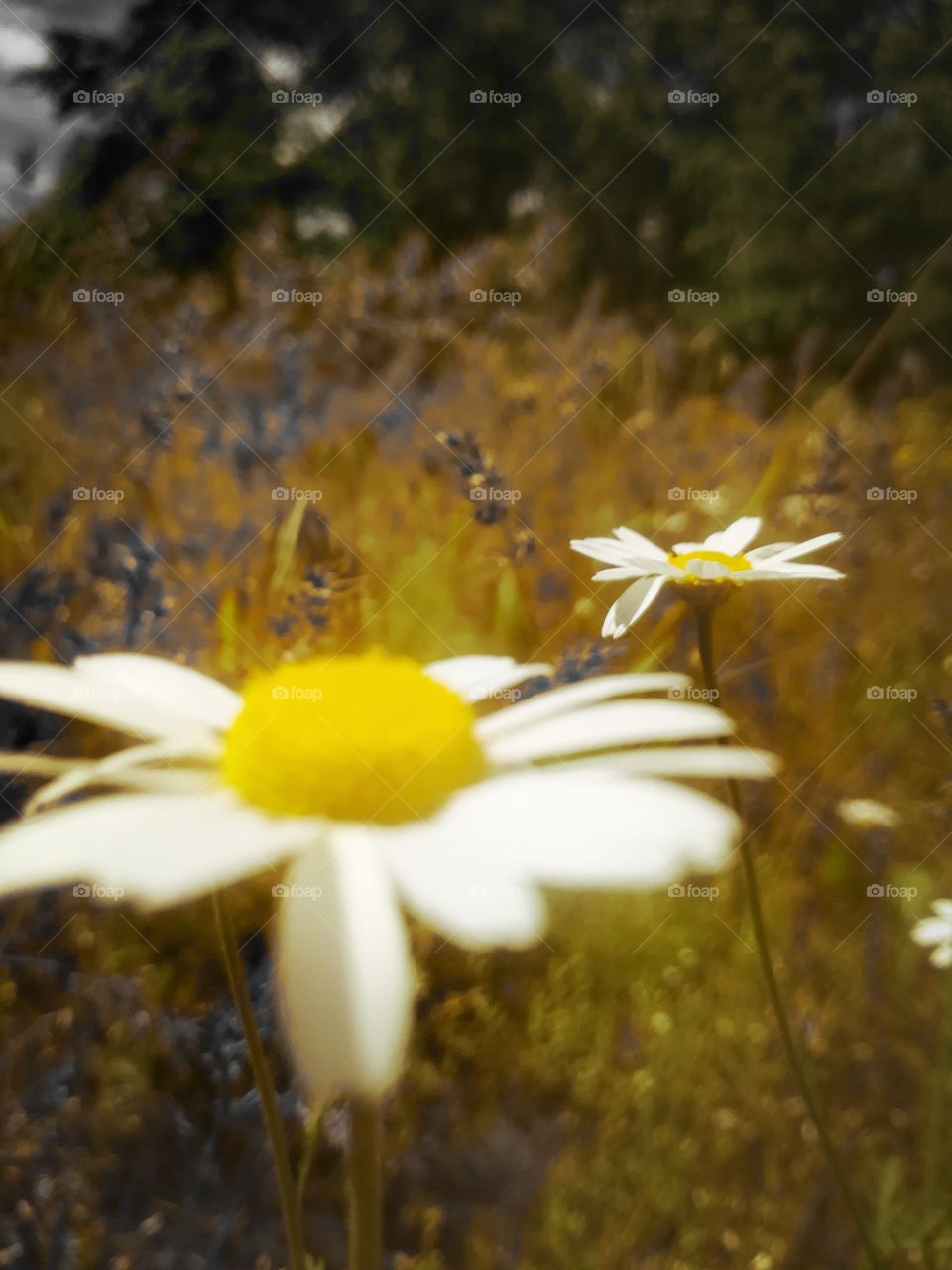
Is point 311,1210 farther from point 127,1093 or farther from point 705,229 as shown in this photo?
point 705,229

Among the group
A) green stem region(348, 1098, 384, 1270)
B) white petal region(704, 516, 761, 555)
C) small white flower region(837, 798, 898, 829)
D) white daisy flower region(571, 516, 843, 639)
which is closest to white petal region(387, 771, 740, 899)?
green stem region(348, 1098, 384, 1270)

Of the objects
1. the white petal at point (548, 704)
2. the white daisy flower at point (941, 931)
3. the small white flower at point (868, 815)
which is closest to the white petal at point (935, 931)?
the white daisy flower at point (941, 931)

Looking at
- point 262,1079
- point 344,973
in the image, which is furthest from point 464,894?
point 262,1079

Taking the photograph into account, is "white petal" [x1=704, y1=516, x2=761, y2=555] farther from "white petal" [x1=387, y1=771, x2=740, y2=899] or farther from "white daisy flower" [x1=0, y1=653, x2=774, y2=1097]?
"white petal" [x1=387, y1=771, x2=740, y2=899]

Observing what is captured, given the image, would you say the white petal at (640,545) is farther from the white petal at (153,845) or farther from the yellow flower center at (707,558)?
the white petal at (153,845)

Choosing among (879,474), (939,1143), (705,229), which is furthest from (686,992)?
(705,229)
